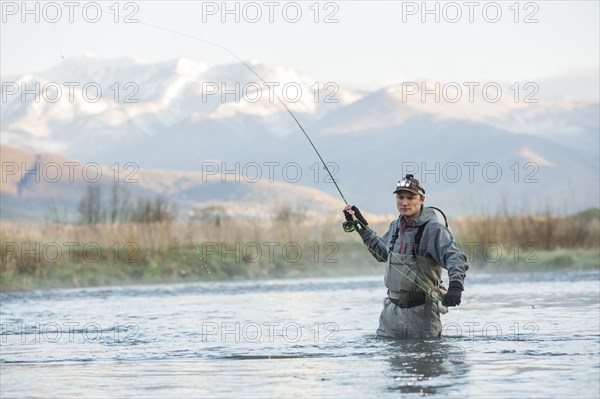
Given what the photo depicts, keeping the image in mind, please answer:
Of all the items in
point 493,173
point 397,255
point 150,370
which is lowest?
point 150,370

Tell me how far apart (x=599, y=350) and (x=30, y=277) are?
61.0 feet

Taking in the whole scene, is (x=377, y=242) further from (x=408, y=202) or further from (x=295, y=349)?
(x=295, y=349)

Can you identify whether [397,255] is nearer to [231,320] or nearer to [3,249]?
[231,320]

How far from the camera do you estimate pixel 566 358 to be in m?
11.7

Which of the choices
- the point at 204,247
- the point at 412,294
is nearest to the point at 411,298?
the point at 412,294

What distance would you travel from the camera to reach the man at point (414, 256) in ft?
38.2

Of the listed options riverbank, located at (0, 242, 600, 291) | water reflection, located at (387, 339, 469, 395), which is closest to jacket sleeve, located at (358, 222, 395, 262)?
water reflection, located at (387, 339, 469, 395)

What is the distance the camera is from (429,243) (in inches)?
460

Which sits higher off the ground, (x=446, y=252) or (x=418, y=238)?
(x=418, y=238)

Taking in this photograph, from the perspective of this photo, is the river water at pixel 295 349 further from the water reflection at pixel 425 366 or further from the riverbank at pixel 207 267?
the riverbank at pixel 207 267

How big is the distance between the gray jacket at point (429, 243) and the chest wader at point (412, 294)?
0.16ft

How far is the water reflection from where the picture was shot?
983cm

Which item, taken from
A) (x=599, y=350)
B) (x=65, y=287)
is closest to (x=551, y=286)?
(x=65, y=287)

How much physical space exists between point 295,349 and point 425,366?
8.23 feet
